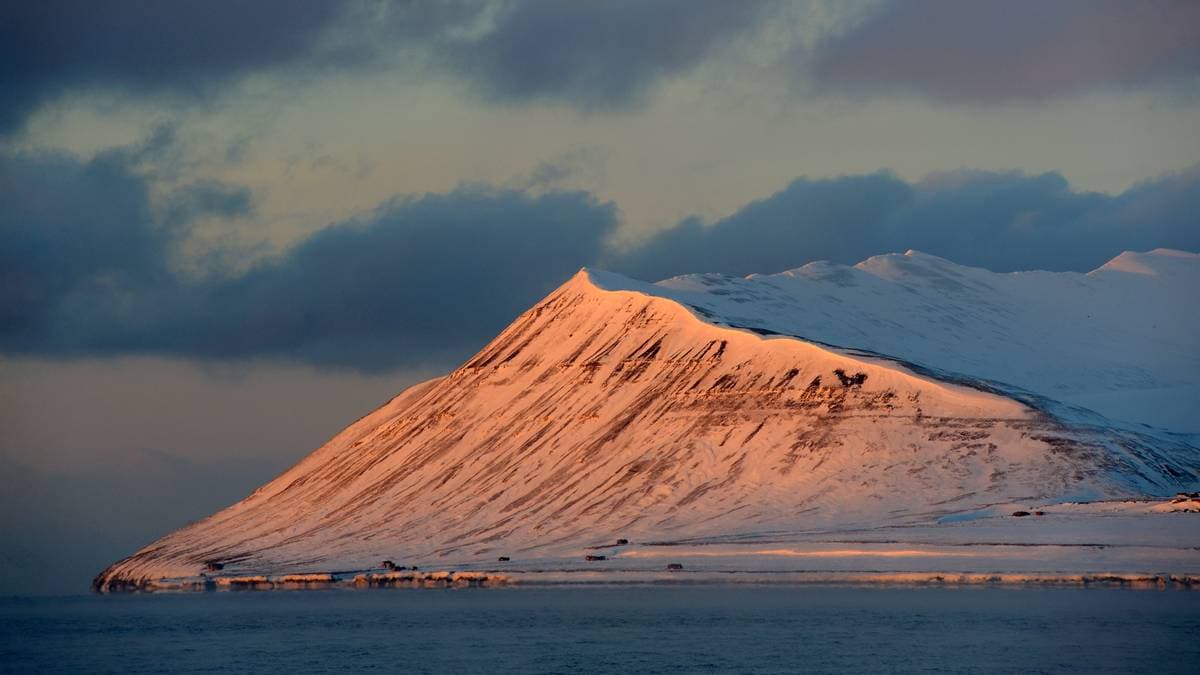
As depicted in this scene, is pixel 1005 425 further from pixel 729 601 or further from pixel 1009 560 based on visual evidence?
pixel 729 601

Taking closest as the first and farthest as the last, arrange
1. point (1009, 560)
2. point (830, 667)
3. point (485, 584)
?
point (830, 667) → point (1009, 560) → point (485, 584)

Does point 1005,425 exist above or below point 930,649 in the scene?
above

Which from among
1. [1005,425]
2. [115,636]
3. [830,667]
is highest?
[1005,425]

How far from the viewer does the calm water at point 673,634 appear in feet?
318

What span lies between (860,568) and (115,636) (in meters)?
58.9

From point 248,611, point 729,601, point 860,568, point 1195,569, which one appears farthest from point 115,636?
point 1195,569

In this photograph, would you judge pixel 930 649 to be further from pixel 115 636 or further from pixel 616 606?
pixel 115 636

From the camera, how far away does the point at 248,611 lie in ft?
508

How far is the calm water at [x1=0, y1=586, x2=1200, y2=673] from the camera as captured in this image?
97062 mm

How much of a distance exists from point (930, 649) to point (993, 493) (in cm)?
8433

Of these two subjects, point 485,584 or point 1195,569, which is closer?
point 1195,569

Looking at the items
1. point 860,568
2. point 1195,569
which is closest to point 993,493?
point 860,568

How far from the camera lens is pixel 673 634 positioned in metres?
113

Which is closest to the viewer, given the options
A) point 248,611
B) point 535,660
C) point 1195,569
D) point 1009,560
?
point 535,660
